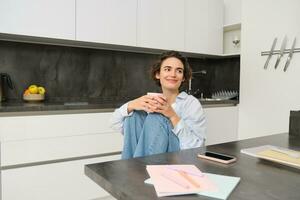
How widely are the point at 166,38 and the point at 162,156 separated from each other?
1902mm

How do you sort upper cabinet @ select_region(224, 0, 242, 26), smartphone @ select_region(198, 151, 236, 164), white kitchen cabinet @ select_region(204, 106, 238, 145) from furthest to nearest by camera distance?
upper cabinet @ select_region(224, 0, 242, 26) → white kitchen cabinet @ select_region(204, 106, 238, 145) → smartphone @ select_region(198, 151, 236, 164)

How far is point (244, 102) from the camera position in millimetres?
2939

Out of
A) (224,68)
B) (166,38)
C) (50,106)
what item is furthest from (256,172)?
(224,68)

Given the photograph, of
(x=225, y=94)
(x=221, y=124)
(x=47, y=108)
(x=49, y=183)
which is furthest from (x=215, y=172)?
(x=225, y=94)

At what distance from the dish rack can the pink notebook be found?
2.42 meters

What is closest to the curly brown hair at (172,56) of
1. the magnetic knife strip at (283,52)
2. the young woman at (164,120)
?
the young woman at (164,120)

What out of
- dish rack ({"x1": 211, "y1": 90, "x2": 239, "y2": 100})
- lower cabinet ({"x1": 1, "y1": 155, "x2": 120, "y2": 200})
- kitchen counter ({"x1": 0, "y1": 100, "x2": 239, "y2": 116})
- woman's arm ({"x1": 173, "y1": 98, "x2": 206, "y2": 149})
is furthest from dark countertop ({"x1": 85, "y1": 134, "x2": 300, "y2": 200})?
dish rack ({"x1": 211, "y1": 90, "x2": 239, "y2": 100})

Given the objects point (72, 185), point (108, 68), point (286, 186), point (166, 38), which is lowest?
point (72, 185)

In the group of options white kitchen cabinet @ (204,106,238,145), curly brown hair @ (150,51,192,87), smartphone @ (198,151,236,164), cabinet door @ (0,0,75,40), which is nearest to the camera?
smartphone @ (198,151,236,164)

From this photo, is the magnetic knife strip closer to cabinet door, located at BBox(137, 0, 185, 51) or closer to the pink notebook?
cabinet door, located at BBox(137, 0, 185, 51)

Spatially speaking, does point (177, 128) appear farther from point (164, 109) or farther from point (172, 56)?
point (172, 56)

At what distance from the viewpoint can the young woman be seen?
1.27 meters

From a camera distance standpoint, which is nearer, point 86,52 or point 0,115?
point 0,115

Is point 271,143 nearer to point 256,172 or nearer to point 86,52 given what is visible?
point 256,172
